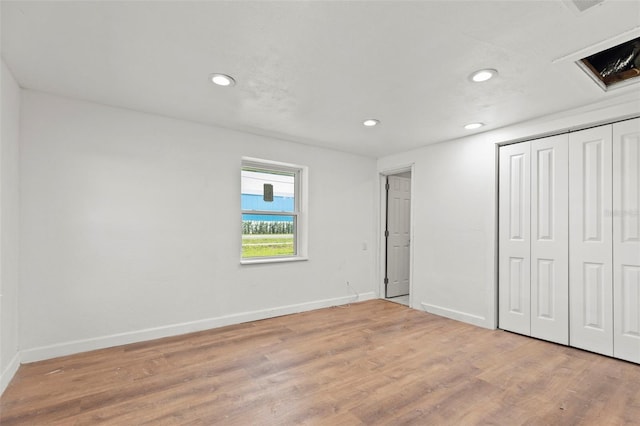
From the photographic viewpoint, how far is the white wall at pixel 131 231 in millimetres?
2770

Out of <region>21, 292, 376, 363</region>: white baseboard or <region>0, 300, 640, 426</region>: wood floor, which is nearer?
<region>0, 300, 640, 426</region>: wood floor

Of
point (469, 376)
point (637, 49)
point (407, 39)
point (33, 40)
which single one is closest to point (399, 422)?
point (469, 376)

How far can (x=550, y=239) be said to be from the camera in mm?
3295

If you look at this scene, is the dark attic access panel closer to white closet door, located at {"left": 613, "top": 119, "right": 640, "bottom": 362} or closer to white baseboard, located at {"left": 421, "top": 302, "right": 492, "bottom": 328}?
white closet door, located at {"left": 613, "top": 119, "right": 640, "bottom": 362}

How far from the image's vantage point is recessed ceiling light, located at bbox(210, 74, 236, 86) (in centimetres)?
247

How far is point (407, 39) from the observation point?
1.95 m

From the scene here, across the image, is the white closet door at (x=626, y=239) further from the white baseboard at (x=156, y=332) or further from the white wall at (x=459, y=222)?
the white baseboard at (x=156, y=332)

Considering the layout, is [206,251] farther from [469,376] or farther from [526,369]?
[526,369]

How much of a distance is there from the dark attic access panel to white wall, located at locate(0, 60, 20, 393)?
177 inches

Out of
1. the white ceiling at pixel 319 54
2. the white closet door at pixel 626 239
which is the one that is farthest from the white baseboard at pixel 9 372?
the white closet door at pixel 626 239

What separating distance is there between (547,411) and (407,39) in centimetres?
267

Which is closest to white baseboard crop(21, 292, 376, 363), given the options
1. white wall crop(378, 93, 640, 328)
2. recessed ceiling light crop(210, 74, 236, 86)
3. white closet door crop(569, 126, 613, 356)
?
white wall crop(378, 93, 640, 328)

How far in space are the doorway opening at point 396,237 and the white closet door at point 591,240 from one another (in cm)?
246

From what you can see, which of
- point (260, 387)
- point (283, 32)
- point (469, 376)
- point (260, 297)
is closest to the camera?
point (283, 32)
